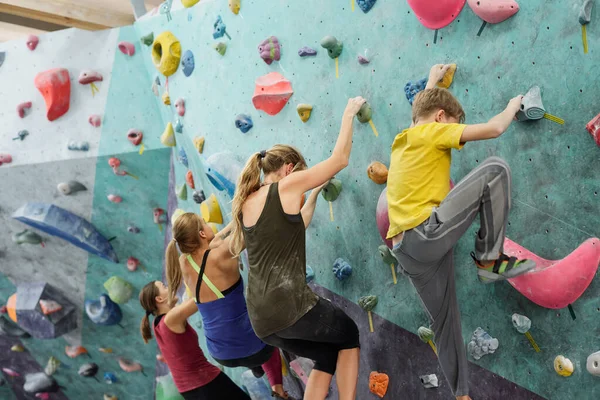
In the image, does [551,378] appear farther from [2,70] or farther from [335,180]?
[2,70]

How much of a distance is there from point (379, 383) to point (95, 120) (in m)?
3.00

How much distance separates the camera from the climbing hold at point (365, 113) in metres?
3.14

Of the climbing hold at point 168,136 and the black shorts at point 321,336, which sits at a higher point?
the climbing hold at point 168,136

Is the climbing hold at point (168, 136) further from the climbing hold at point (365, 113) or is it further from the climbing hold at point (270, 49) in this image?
the climbing hold at point (365, 113)

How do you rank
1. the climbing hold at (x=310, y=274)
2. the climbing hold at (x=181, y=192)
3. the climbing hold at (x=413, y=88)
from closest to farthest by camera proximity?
the climbing hold at (x=413, y=88)
the climbing hold at (x=310, y=274)
the climbing hold at (x=181, y=192)

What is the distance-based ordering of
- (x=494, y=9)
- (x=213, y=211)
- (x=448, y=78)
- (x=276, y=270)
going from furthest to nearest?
(x=213, y=211) → (x=448, y=78) → (x=276, y=270) → (x=494, y=9)

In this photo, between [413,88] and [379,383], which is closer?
[413,88]

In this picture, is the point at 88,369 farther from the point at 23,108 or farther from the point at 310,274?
the point at 310,274

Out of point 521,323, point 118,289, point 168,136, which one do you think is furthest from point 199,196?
point 521,323

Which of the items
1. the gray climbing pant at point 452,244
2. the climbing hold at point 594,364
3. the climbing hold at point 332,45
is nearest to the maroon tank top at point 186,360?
the gray climbing pant at point 452,244

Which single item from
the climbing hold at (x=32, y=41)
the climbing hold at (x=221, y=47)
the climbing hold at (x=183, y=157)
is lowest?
the climbing hold at (x=183, y=157)

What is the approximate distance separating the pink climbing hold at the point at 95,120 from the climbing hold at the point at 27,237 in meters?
1.01

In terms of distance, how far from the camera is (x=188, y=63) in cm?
439

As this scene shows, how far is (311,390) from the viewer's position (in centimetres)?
289
